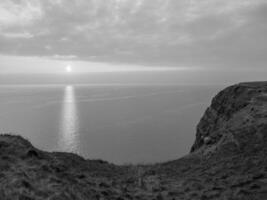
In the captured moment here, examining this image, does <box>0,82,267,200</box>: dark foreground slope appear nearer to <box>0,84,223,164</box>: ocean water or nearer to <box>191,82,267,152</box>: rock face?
<box>191,82,267,152</box>: rock face

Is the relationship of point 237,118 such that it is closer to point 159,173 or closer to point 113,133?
point 159,173

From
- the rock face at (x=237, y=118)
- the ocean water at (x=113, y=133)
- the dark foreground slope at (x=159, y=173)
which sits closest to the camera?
the dark foreground slope at (x=159, y=173)

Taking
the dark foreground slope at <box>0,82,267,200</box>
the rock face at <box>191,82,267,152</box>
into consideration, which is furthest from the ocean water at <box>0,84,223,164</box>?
the dark foreground slope at <box>0,82,267,200</box>

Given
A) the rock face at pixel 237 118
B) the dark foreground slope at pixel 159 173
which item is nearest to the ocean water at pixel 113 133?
the rock face at pixel 237 118

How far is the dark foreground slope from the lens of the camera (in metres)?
14.6

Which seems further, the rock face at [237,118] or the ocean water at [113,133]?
the ocean water at [113,133]

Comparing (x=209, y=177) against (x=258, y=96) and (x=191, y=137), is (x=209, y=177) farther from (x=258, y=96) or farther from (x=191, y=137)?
(x=191, y=137)

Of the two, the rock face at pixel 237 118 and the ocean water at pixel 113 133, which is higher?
the rock face at pixel 237 118

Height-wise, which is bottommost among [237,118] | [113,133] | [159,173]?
[113,133]

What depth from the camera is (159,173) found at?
84.0ft

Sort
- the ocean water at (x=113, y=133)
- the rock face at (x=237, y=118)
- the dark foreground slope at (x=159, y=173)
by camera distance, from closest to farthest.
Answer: the dark foreground slope at (x=159, y=173) → the rock face at (x=237, y=118) → the ocean water at (x=113, y=133)

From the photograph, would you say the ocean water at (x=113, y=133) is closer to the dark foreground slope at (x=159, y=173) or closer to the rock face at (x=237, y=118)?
the rock face at (x=237, y=118)

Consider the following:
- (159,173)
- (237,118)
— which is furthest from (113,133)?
(159,173)

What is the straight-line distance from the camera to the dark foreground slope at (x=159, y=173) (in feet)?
47.8
